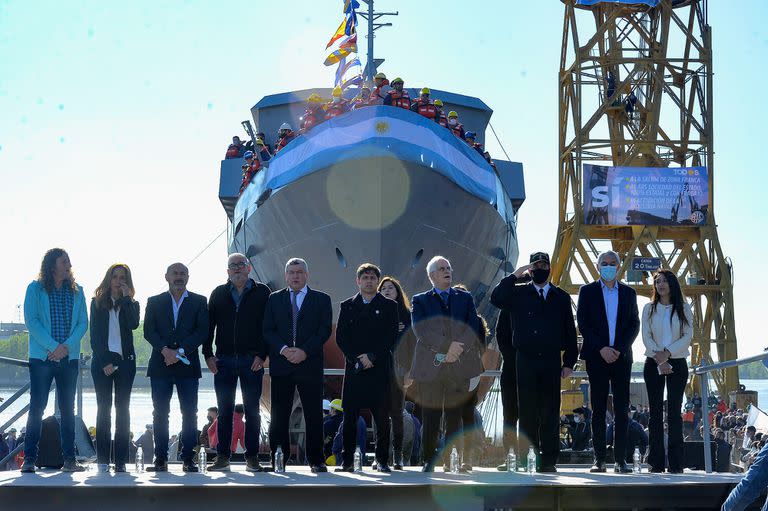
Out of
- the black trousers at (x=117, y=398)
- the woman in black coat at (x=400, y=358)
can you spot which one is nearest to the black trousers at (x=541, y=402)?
the woman in black coat at (x=400, y=358)

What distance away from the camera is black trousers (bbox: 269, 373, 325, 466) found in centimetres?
671

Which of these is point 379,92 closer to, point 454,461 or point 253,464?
point 253,464

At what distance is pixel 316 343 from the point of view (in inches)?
263

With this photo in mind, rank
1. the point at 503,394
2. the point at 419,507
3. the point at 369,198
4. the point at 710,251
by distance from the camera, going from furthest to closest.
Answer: the point at 710,251, the point at 369,198, the point at 503,394, the point at 419,507

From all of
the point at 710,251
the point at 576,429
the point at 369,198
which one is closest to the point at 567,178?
the point at 710,251

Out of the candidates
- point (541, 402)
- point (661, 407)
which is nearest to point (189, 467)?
point (541, 402)

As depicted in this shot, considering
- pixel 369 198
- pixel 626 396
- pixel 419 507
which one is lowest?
pixel 419 507

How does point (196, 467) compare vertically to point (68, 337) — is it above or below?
below

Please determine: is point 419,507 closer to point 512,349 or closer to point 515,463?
point 515,463

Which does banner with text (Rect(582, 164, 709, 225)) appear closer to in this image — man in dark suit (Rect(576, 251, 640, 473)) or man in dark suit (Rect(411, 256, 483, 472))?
man in dark suit (Rect(576, 251, 640, 473))

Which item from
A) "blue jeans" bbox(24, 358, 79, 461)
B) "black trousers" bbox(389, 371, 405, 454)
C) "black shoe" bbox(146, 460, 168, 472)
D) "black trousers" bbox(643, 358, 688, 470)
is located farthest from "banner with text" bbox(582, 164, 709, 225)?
"blue jeans" bbox(24, 358, 79, 461)

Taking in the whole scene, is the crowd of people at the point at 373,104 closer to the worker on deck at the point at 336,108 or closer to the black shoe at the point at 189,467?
the worker on deck at the point at 336,108

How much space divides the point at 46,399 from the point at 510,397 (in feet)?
10.8

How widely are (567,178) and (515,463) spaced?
2485 cm
